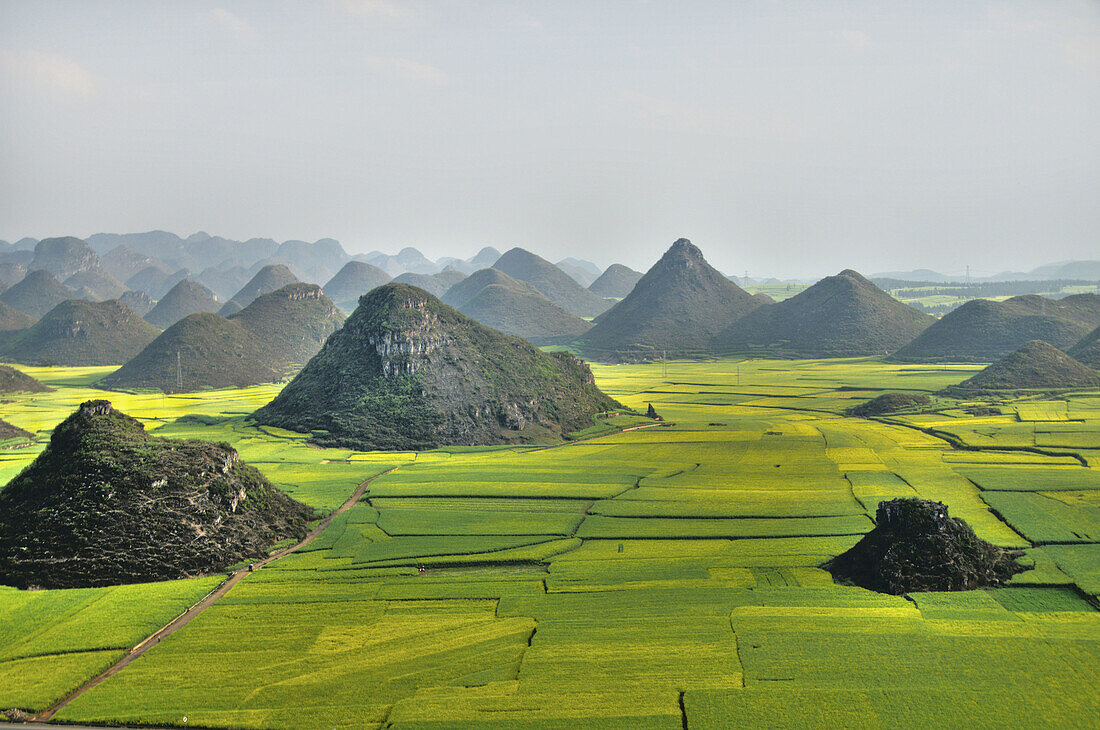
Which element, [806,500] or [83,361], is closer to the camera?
[806,500]

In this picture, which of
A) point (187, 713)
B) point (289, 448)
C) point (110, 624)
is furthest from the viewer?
point (289, 448)

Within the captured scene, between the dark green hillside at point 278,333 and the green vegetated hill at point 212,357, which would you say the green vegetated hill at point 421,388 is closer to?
the green vegetated hill at point 212,357

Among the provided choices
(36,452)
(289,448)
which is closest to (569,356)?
(289,448)

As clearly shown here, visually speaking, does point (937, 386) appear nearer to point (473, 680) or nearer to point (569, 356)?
point (569, 356)

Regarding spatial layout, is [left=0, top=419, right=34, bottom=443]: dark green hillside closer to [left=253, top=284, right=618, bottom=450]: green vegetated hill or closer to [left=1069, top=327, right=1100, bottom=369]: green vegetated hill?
[left=253, top=284, right=618, bottom=450]: green vegetated hill

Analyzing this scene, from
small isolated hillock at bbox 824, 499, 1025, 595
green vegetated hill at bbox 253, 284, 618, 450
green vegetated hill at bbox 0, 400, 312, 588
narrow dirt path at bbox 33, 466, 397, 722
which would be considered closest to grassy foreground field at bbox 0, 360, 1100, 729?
narrow dirt path at bbox 33, 466, 397, 722

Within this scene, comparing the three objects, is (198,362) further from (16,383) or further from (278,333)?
(278,333)
